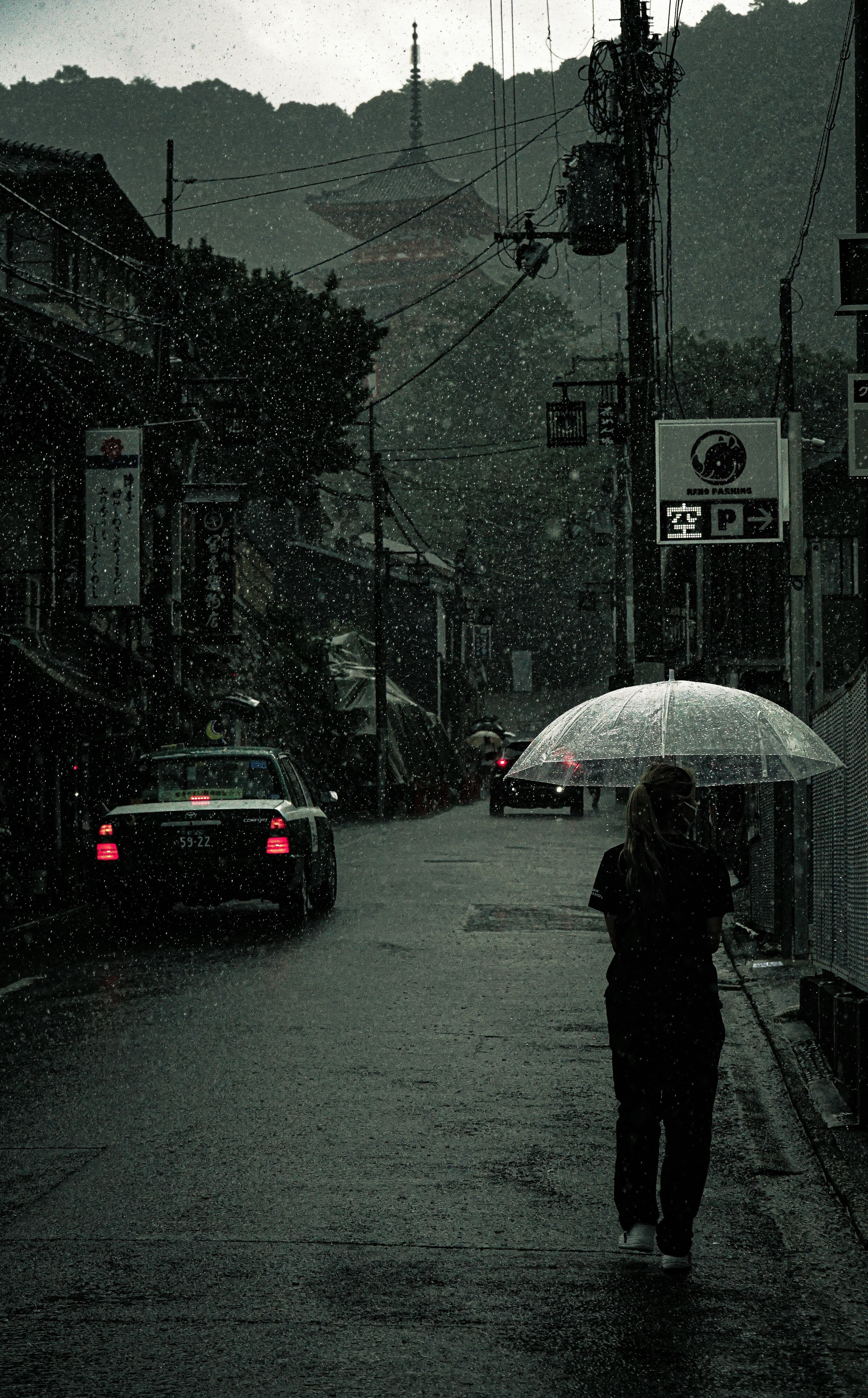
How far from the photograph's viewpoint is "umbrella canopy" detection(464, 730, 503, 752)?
6378 cm

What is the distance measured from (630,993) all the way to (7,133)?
126 m

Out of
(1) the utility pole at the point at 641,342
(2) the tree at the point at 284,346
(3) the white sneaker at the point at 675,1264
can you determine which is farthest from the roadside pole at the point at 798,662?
(2) the tree at the point at 284,346

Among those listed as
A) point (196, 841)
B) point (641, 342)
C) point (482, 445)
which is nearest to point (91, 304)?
point (641, 342)

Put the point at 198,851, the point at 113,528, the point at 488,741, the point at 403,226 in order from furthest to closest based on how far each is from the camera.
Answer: the point at 403,226
the point at 488,741
the point at 113,528
the point at 198,851

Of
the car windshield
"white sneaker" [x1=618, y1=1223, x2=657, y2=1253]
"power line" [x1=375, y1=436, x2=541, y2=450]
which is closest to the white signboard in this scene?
the car windshield

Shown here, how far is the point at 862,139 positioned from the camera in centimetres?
1056

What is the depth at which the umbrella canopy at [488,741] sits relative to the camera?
6378 cm

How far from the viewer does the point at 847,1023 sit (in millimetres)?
8359

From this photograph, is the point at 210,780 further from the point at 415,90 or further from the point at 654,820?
the point at 415,90

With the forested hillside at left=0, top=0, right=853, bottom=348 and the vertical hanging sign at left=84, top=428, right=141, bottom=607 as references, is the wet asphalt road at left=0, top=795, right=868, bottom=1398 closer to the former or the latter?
the vertical hanging sign at left=84, top=428, right=141, bottom=607

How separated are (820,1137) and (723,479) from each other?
270 inches

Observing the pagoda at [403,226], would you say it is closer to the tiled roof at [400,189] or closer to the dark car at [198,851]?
the tiled roof at [400,189]

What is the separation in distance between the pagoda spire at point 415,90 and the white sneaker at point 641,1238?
98.8m

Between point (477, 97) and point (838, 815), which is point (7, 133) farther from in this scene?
point (838, 815)
